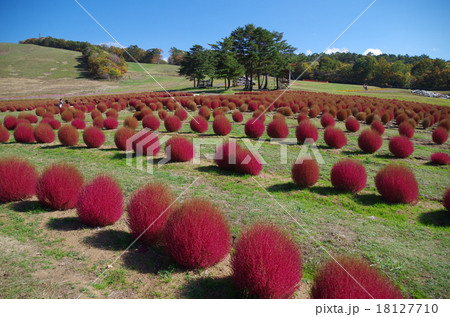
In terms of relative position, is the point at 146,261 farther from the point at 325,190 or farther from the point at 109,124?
the point at 109,124

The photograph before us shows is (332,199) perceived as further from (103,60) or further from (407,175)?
(103,60)

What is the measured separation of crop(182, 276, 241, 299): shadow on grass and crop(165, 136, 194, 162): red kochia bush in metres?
7.18

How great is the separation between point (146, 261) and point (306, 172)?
5.72m

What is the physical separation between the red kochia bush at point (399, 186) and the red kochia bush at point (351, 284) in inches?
222

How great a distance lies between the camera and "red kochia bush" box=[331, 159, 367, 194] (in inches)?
329

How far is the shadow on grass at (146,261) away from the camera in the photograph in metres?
4.46

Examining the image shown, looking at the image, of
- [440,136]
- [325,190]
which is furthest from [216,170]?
[440,136]

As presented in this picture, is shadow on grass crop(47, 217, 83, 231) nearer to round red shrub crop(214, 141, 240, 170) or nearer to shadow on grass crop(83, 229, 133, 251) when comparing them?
shadow on grass crop(83, 229, 133, 251)

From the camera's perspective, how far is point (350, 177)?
8.35 m

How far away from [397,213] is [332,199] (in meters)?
1.68

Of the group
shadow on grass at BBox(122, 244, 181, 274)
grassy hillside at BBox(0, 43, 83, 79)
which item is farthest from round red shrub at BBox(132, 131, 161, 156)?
grassy hillside at BBox(0, 43, 83, 79)

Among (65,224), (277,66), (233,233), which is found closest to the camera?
(233,233)

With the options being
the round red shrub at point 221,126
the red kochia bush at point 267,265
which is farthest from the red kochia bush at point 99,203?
the round red shrub at point 221,126

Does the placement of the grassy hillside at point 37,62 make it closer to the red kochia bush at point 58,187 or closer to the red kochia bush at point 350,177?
the red kochia bush at point 58,187
